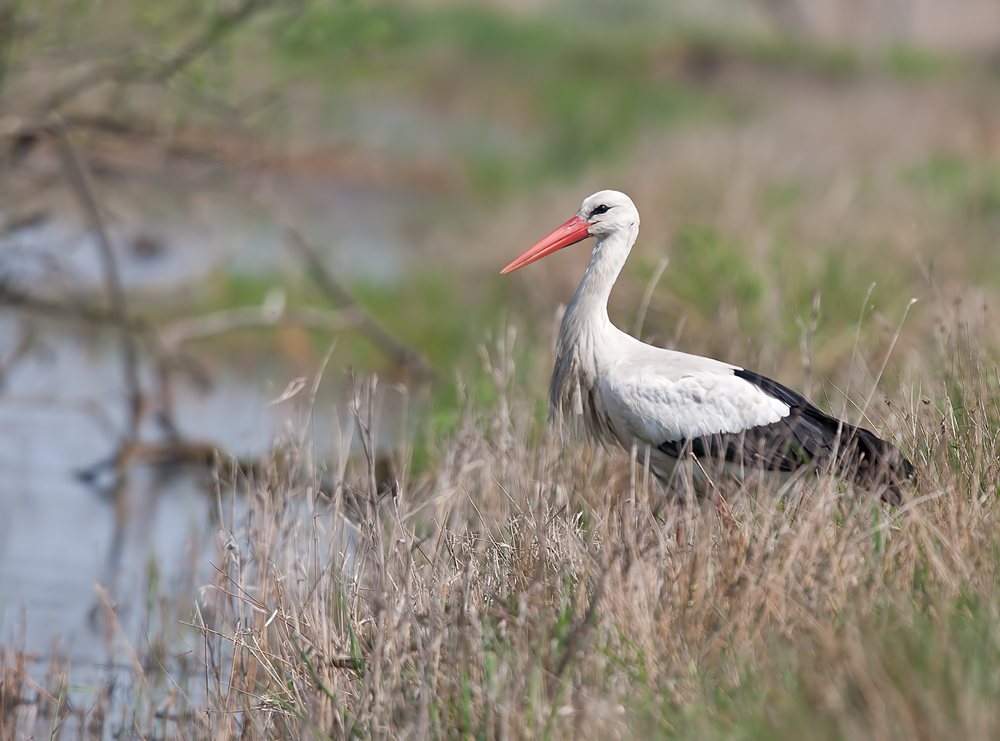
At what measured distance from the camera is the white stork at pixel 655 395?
4.46 m

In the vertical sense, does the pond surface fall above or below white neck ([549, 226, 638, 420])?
below

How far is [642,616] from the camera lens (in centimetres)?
326

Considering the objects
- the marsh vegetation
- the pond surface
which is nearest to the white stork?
the marsh vegetation

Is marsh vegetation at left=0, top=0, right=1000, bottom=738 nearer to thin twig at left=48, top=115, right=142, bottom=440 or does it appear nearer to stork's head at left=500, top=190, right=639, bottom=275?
thin twig at left=48, top=115, right=142, bottom=440

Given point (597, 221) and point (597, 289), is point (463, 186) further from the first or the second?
point (597, 289)

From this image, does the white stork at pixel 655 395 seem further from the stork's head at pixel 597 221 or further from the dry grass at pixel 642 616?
the dry grass at pixel 642 616

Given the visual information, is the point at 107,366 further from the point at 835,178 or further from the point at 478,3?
the point at 478,3

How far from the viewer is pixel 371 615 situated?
12.3 ft

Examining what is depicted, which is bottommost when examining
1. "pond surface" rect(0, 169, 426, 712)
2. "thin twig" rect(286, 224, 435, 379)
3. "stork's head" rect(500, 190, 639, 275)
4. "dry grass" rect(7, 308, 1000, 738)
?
"pond surface" rect(0, 169, 426, 712)

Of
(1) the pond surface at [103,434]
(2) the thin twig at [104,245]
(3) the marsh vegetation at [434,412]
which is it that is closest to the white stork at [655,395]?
A: (3) the marsh vegetation at [434,412]

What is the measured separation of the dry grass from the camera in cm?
277

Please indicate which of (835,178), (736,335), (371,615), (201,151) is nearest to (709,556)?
(371,615)

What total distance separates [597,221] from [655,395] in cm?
79

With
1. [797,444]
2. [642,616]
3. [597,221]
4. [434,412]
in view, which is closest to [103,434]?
[434,412]
